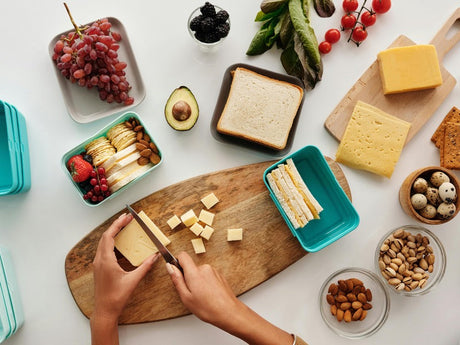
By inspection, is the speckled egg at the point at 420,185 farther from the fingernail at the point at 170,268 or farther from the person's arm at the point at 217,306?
the fingernail at the point at 170,268

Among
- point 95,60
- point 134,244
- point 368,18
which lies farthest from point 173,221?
point 368,18

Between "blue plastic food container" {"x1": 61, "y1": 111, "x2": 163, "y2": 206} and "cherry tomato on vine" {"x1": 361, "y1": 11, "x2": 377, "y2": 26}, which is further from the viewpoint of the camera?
"cherry tomato on vine" {"x1": 361, "y1": 11, "x2": 377, "y2": 26}

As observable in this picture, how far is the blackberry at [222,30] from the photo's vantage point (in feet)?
4.81

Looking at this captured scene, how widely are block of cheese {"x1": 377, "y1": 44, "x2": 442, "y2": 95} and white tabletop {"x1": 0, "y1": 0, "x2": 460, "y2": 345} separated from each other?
0.11 meters

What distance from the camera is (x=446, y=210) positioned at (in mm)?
1464

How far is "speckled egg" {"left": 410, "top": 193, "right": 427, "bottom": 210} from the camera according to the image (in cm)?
148

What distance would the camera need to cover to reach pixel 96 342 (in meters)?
1.44

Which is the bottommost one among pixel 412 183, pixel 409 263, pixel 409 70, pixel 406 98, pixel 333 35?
pixel 409 263

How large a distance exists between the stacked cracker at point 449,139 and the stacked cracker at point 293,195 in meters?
0.59

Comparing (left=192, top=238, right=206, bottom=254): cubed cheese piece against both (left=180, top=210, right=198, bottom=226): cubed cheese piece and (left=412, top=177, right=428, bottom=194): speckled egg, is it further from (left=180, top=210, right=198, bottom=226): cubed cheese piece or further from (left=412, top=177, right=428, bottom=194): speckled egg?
(left=412, top=177, right=428, bottom=194): speckled egg

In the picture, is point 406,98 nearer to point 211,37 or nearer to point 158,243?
point 211,37

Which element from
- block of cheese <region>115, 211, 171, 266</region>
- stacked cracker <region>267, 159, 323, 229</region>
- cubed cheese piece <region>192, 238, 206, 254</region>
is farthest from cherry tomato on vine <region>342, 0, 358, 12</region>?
block of cheese <region>115, 211, 171, 266</region>

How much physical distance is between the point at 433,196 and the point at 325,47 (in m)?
0.73

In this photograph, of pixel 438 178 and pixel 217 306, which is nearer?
pixel 217 306
